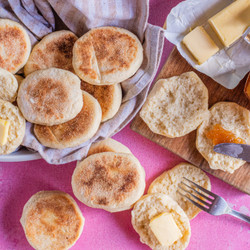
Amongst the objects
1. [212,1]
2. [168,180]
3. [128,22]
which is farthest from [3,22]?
[168,180]

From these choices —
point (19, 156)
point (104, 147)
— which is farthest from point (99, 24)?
point (19, 156)

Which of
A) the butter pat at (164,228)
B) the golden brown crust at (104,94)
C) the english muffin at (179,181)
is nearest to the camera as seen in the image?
the golden brown crust at (104,94)

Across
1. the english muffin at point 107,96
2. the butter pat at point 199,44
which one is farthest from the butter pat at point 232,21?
the english muffin at point 107,96

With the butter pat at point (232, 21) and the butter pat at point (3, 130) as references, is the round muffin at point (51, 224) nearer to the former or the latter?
the butter pat at point (3, 130)

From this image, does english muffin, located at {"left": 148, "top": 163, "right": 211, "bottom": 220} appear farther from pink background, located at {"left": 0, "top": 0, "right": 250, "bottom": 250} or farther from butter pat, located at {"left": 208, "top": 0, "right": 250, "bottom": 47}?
butter pat, located at {"left": 208, "top": 0, "right": 250, "bottom": 47}

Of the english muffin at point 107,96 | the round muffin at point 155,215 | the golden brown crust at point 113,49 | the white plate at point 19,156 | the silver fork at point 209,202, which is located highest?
the golden brown crust at point 113,49

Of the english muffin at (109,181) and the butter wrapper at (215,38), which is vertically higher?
the butter wrapper at (215,38)

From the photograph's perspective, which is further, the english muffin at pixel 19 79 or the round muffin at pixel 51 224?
the round muffin at pixel 51 224
